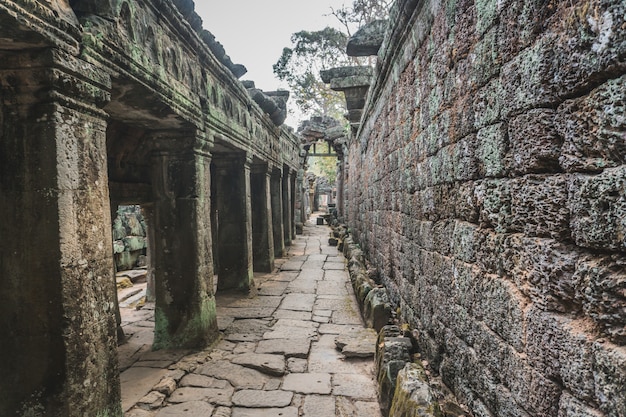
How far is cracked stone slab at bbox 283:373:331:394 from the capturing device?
11.1ft

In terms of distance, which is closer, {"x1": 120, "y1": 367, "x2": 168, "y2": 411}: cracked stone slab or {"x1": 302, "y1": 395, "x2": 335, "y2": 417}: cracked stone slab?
{"x1": 302, "y1": 395, "x2": 335, "y2": 417}: cracked stone slab

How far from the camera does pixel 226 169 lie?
20.7 feet

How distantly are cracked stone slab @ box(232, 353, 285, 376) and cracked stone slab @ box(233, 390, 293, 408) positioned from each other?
361 mm

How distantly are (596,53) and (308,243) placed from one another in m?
12.2

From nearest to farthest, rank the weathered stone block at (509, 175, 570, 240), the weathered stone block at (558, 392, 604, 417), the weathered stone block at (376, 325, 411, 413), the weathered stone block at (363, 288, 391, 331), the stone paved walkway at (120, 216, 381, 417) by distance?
the weathered stone block at (558, 392, 604, 417), the weathered stone block at (509, 175, 570, 240), the weathered stone block at (376, 325, 411, 413), the stone paved walkway at (120, 216, 381, 417), the weathered stone block at (363, 288, 391, 331)

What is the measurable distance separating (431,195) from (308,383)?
6.90 ft

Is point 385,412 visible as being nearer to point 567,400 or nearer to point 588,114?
point 567,400

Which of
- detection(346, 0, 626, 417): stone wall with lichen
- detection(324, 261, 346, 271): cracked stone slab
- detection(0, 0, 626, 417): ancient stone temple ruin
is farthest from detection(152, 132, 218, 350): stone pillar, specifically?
detection(324, 261, 346, 271): cracked stone slab

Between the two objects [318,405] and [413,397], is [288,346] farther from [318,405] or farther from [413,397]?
[413,397]

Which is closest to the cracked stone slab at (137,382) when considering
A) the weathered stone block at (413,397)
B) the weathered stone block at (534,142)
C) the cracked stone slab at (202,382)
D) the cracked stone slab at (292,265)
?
the cracked stone slab at (202,382)

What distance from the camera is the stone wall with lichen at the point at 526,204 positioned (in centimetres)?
114

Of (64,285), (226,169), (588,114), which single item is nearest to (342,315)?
(226,169)

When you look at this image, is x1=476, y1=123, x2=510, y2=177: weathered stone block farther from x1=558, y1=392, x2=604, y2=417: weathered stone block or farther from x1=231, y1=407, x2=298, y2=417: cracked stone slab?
x1=231, y1=407, x2=298, y2=417: cracked stone slab

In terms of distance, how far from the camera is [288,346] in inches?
172
